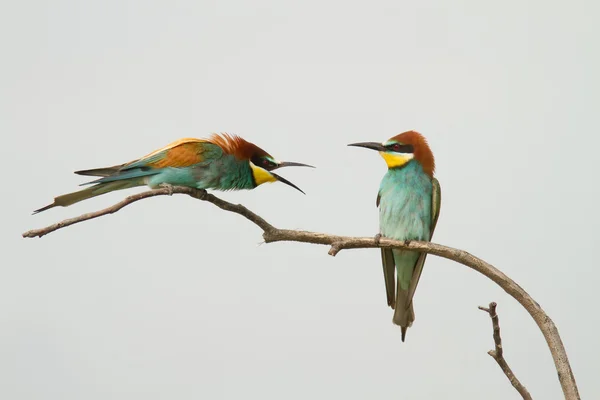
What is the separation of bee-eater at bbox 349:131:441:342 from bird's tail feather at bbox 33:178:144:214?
1007 millimetres

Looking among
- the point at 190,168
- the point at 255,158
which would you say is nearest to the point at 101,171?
the point at 190,168

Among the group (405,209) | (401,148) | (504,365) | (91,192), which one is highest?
(401,148)

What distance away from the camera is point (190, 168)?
3.25m

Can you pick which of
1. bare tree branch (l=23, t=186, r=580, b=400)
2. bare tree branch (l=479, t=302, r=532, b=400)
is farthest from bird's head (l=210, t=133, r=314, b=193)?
bare tree branch (l=479, t=302, r=532, b=400)

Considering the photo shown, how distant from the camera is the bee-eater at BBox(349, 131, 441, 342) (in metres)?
3.58

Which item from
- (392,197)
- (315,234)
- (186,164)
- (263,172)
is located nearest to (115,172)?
(186,164)

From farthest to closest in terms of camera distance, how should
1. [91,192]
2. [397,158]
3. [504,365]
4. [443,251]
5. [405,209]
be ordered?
[397,158] → [405,209] → [91,192] → [443,251] → [504,365]

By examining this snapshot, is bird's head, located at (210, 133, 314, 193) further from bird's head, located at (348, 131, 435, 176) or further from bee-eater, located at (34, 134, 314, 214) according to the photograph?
bird's head, located at (348, 131, 435, 176)

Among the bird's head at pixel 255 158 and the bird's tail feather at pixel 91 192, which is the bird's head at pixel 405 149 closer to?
the bird's head at pixel 255 158

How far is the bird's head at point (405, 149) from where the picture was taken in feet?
12.0

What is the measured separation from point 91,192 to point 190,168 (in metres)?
0.40

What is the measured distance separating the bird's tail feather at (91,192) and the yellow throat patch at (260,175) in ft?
1.54

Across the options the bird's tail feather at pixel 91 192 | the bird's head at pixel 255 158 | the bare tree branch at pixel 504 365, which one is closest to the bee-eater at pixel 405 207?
the bird's head at pixel 255 158

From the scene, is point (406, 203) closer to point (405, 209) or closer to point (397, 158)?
point (405, 209)
